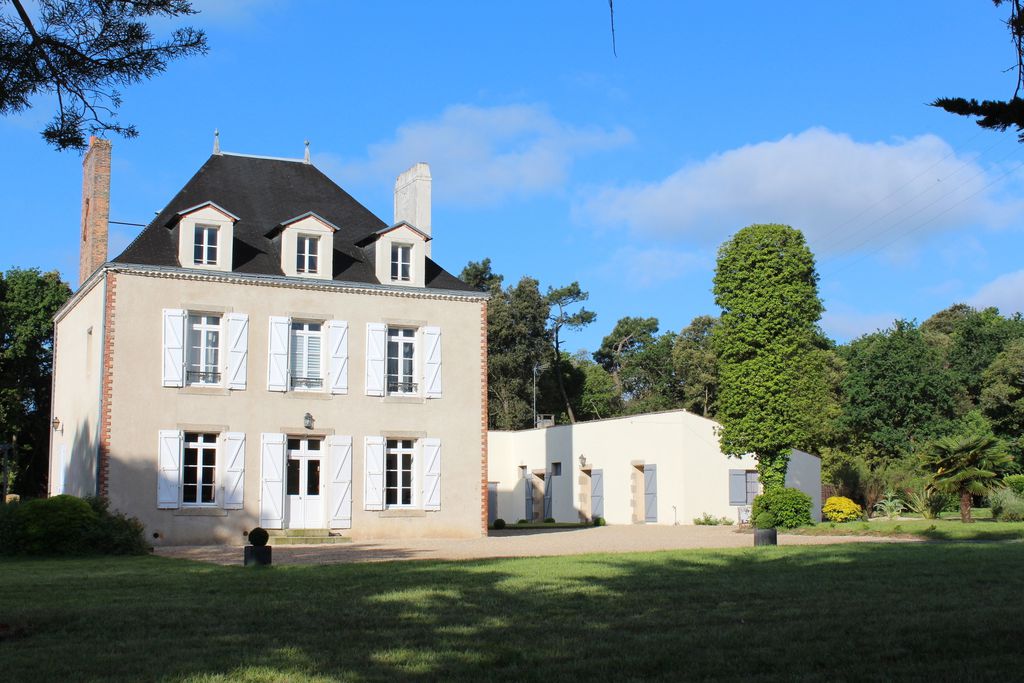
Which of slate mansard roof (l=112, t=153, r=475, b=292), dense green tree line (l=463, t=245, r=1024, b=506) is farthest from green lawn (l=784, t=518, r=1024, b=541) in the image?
slate mansard roof (l=112, t=153, r=475, b=292)

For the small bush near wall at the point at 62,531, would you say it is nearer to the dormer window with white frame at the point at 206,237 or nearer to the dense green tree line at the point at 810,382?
the dormer window with white frame at the point at 206,237

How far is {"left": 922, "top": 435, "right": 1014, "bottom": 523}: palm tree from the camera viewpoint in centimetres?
2166

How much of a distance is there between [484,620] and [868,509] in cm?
2519

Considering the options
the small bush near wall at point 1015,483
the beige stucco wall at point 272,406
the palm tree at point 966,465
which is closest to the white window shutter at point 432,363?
the beige stucco wall at point 272,406

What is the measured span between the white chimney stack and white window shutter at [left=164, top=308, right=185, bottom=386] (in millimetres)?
6074

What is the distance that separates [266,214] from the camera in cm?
2362

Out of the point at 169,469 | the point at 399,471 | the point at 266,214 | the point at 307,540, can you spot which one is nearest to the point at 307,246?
the point at 266,214

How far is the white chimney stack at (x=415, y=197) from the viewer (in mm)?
25391

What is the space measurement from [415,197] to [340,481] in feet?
23.9

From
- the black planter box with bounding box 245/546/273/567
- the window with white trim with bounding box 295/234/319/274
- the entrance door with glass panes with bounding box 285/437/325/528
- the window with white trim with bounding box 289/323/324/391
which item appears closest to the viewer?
the black planter box with bounding box 245/546/273/567

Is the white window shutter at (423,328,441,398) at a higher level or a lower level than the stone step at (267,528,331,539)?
higher

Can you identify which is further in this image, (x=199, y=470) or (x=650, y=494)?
(x=650, y=494)

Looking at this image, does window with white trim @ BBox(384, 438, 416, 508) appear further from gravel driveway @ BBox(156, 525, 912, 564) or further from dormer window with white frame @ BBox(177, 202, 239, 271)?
dormer window with white frame @ BBox(177, 202, 239, 271)

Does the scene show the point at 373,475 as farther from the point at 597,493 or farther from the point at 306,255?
the point at 597,493
